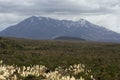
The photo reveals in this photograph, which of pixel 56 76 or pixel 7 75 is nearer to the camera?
pixel 7 75

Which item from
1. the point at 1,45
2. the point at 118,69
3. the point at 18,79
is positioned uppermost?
the point at 18,79

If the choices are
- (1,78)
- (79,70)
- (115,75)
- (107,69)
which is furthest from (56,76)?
(107,69)

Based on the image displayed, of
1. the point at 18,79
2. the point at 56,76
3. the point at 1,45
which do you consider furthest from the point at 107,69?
the point at 1,45

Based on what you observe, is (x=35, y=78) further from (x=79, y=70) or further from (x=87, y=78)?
(x=79, y=70)

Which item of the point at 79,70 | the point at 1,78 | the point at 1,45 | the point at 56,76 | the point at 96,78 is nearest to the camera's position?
the point at 1,78

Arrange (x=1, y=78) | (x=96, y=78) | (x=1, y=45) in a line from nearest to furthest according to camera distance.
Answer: (x=1, y=78) → (x=96, y=78) → (x=1, y=45)

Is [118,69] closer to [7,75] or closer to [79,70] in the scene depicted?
[79,70]

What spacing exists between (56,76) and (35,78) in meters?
1.87

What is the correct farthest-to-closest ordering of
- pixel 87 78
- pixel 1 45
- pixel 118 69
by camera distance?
pixel 1 45 < pixel 118 69 < pixel 87 78

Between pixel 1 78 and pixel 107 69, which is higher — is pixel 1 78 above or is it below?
above

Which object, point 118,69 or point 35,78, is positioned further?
point 118,69

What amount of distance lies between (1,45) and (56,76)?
8263 centimetres

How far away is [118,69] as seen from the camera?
119 feet

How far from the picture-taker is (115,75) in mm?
31297
